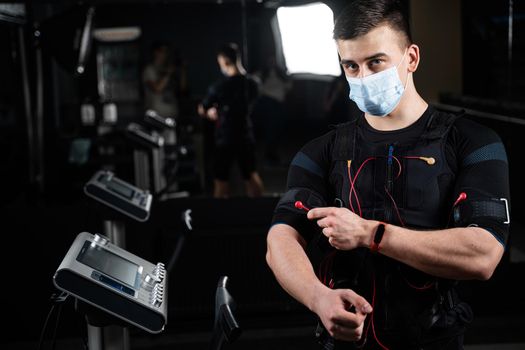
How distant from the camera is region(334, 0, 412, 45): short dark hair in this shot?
1.75 m

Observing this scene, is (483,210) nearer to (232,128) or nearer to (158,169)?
(232,128)

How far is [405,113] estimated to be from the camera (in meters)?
1.85

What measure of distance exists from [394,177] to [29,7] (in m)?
3.26

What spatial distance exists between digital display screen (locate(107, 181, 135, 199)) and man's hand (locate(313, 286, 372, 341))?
5.79ft

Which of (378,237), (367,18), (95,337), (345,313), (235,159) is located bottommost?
(95,337)

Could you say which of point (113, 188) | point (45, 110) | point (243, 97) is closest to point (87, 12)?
point (45, 110)

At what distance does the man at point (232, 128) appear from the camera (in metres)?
4.60

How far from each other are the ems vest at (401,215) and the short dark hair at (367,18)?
0.78ft

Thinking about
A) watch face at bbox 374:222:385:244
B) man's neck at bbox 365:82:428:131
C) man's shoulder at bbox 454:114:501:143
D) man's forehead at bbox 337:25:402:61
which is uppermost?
man's forehead at bbox 337:25:402:61

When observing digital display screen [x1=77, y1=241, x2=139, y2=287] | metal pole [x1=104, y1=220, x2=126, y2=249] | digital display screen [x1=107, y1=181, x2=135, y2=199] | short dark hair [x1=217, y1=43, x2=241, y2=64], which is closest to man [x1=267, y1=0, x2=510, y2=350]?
digital display screen [x1=77, y1=241, x2=139, y2=287]

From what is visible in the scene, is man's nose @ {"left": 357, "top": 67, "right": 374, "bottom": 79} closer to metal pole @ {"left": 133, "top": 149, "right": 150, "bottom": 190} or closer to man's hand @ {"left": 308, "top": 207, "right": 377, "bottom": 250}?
man's hand @ {"left": 308, "top": 207, "right": 377, "bottom": 250}

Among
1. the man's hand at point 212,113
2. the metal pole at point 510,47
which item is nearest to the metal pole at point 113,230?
the man's hand at point 212,113

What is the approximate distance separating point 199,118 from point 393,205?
3009 mm

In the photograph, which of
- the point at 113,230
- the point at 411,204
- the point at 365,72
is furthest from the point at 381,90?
the point at 113,230
